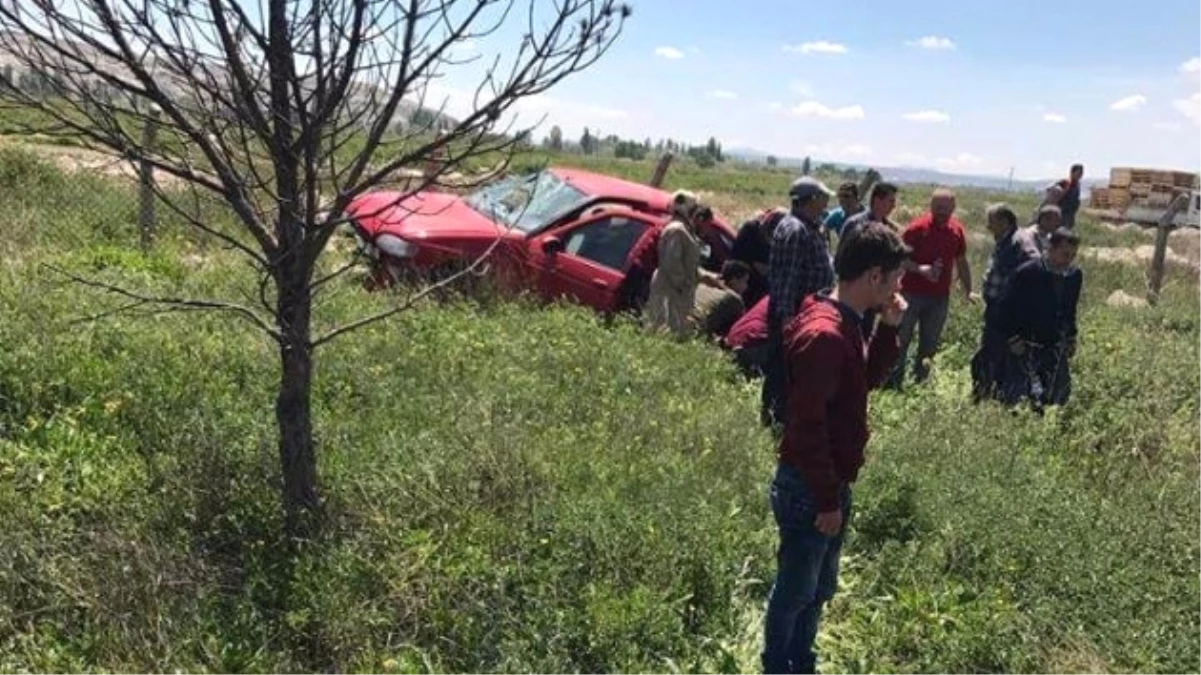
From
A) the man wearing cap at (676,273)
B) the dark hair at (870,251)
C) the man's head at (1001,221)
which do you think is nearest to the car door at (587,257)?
the man wearing cap at (676,273)

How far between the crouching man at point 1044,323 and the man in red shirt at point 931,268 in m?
0.99

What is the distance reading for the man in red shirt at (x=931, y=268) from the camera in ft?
25.0

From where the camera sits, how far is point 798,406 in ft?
10.7

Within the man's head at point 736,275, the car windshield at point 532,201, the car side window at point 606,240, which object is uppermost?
the car windshield at point 532,201

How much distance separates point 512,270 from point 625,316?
1.19 meters

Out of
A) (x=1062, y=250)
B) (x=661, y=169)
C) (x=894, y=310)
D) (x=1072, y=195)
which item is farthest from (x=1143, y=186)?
(x=894, y=310)

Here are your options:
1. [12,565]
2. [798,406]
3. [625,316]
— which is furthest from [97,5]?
[625,316]

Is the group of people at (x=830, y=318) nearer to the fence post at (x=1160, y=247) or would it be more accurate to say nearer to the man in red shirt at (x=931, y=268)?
the man in red shirt at (x=931, y=268)

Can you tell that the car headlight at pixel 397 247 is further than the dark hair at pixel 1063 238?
Yes

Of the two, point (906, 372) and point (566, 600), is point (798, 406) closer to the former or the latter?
point (566, 600)

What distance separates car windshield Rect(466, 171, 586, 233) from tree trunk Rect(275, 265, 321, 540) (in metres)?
4.89

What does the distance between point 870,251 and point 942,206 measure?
4737 mm

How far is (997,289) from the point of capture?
23.9ft

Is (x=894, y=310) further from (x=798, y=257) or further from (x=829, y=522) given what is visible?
(x=798, y=257)
